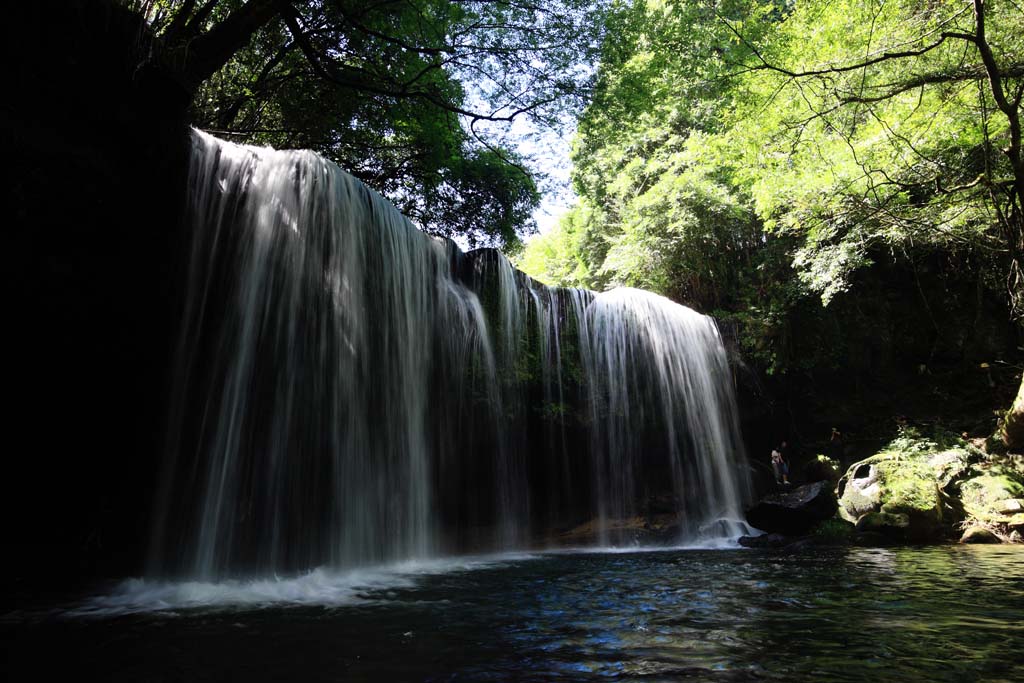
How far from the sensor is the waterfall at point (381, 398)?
6.37m

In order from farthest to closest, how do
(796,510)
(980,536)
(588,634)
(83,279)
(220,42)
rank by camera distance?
1. (796,510)
2. (980,536)
3. (220,42)
4. (83,279)
5. (588,634)

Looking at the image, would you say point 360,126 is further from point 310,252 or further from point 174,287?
point 174,287

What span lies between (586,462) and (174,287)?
8770 mm

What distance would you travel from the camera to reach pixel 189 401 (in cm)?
640

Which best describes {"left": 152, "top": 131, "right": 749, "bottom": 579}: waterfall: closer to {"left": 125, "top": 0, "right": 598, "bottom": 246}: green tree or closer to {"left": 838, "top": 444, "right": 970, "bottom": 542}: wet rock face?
{"left": 125, "top": 0, "right": 598, "bottom": 246}: green tree

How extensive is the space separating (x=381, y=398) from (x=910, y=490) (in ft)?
32.2

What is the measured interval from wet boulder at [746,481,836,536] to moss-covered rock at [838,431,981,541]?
59cm

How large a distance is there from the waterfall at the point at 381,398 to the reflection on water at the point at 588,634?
1975 mm

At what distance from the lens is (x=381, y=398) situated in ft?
26.5

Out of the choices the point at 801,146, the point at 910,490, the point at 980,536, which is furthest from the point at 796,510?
the point at 801,146

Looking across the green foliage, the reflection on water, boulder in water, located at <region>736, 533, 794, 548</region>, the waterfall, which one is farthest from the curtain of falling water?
the reflection on water

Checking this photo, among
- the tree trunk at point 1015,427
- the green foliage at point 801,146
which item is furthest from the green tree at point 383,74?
the tree trunk at point 1015,427

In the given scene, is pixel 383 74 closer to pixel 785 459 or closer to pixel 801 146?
pixel 801 146

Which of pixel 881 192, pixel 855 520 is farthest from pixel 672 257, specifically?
pixel 855 520
